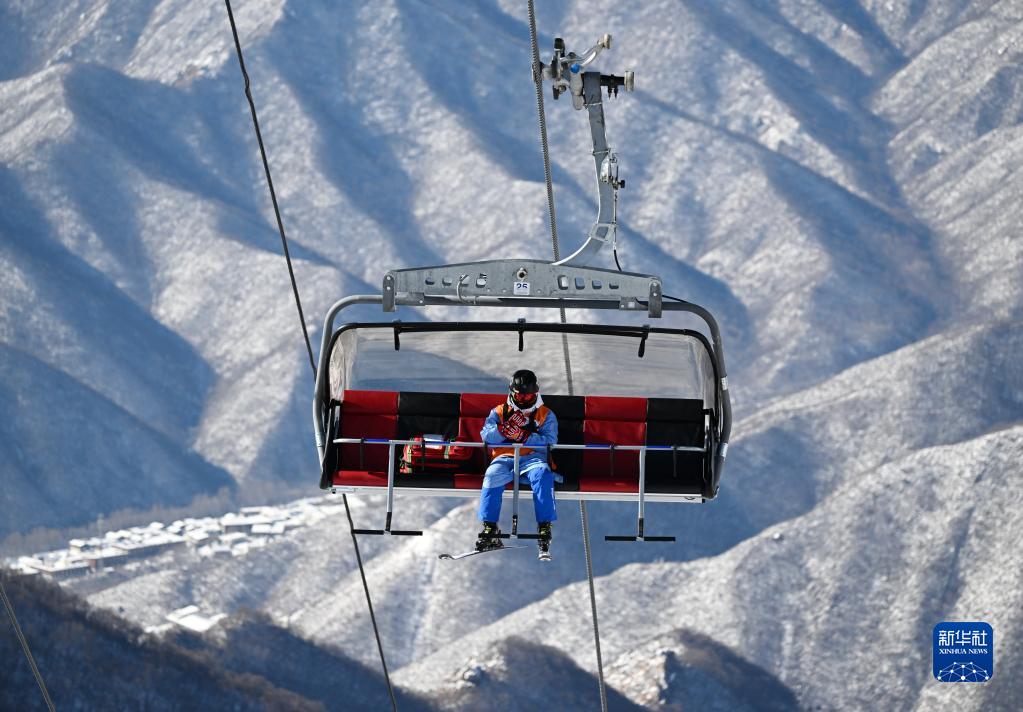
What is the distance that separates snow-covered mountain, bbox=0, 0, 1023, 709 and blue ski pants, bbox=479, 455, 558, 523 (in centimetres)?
6024

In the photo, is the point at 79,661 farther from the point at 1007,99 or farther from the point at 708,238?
the point at 1007,99

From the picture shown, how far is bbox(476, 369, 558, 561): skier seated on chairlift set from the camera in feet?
36.1

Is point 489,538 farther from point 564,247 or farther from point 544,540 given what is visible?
point 564,247

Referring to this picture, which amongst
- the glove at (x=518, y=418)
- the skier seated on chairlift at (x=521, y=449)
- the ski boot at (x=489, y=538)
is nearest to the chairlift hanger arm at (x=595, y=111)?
the skier seated on chairlift at (x=521, y=449)

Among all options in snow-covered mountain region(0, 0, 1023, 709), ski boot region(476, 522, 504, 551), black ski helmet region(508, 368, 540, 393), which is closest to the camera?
ski boot region(476, 522, 504, 551)

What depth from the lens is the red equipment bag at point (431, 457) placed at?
11.5 meters

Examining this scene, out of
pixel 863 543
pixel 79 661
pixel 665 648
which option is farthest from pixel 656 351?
pixel 863 543

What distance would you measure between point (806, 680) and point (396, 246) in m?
71.6

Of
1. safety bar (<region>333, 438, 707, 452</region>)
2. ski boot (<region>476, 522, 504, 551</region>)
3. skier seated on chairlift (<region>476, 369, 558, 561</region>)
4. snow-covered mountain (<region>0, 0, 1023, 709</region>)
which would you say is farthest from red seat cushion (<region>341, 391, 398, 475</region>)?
snow-covered mountain (<region>0, 0, 1023, 709</region>)

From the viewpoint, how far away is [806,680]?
8194cm

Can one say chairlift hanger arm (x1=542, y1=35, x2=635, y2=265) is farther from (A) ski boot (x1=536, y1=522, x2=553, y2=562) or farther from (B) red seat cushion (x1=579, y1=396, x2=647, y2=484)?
(B) red seat cushion (x1=579, y1=396, x2=647, y2=484)

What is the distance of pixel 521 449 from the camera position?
11.2 metres

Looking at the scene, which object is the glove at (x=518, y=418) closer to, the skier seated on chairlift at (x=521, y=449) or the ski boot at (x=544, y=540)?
the skier seated on chairlift at (x=521, y=449)

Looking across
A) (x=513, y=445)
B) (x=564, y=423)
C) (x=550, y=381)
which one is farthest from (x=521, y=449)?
(x=550, y=381)
